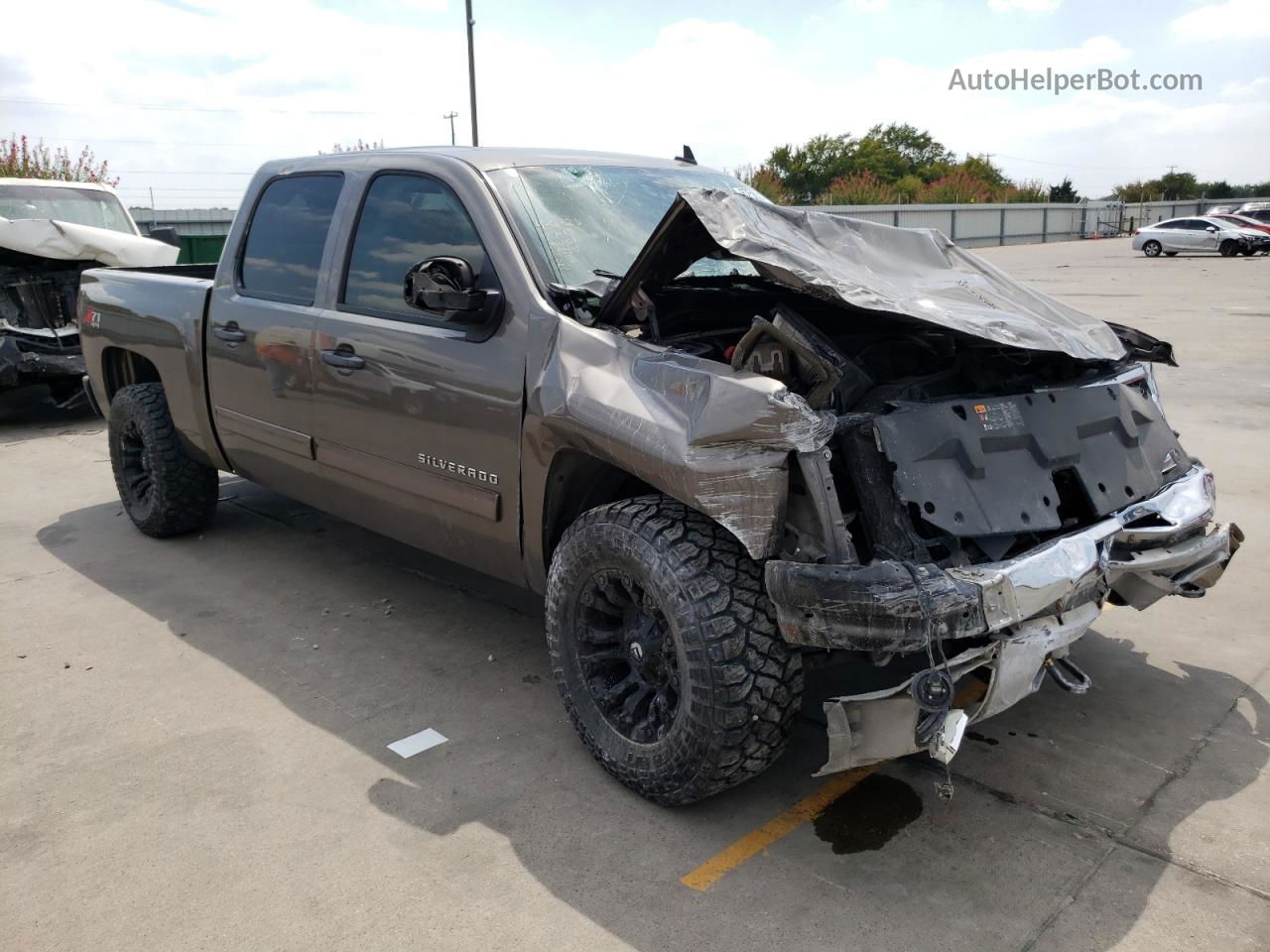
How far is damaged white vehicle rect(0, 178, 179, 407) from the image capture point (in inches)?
352

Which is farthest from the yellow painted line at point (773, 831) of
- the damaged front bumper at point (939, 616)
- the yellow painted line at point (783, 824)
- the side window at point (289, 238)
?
the side window at point (289, 238)

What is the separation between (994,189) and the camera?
48531mm

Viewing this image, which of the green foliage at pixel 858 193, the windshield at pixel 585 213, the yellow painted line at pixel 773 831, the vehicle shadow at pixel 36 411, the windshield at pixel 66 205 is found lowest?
the yellow painted line at pixel 773 831

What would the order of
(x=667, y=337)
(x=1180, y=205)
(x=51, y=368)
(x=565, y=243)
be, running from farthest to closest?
1. (x=1180, y=205)
2. (x=51, y=368)
3. (x=565, y=243)
4. (x=667, y=337)

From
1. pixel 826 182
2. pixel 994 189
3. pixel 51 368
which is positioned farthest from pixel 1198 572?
pixel 826 182

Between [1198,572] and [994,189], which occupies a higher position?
[994,189]

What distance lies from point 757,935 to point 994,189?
5060 centimetres

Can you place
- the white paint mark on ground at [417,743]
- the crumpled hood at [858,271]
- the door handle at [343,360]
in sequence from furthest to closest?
the door handle at [343,360]
the white paint mark on ground at [417,743]
the crumpled hood at [858,271]

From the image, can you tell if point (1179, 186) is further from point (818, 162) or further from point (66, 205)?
point (66, 205)

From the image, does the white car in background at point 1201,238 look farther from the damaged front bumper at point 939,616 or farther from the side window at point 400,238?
the damaged front bumper at point 939,616

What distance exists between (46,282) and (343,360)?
22.3ft

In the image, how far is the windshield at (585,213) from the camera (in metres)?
3.65

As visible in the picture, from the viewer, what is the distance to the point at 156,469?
220 inches

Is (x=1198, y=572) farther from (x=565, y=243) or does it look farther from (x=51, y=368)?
(x=51, y=368)
